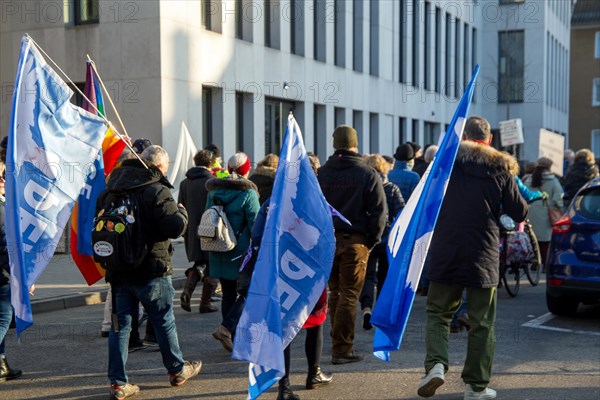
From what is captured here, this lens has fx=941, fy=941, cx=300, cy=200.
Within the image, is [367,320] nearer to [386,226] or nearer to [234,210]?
[386,226]

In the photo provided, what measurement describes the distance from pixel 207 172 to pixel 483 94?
132 ft

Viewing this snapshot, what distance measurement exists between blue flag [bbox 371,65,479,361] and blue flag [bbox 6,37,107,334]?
247 centimetres

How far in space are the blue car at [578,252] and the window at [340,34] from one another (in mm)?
18401

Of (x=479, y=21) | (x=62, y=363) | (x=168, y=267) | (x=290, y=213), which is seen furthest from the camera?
(x=479, y=21)

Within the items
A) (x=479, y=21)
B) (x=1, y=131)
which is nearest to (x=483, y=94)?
(x=479, y=21)

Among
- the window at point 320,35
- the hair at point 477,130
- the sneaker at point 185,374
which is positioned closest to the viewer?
the hair at point 477,130

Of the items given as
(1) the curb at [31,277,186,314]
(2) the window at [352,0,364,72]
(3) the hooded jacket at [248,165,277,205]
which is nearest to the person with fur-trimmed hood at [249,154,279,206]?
(3) the hooded jacket at [248,165,277,205]

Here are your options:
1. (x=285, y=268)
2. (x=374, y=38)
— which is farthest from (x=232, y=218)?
(x=374, y=38)

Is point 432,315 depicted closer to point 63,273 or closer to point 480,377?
point 480,377

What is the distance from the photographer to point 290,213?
6418 mm

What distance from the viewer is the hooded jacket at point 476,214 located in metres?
6.68

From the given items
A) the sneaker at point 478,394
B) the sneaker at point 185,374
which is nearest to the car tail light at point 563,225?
the sneaker at point 478,394

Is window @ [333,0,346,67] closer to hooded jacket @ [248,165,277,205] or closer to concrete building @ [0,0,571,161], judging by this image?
concrete building @ [0,0,571,161]

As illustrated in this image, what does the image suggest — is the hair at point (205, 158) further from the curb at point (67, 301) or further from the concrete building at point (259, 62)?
the concrete building at point (259, 62)
